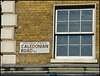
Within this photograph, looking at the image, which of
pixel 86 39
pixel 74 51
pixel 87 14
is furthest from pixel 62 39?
pixel 87 14

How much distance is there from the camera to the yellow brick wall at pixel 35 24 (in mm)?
7730

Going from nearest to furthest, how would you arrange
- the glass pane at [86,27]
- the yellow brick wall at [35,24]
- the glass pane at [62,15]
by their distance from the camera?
the yellow brick wall at [35,24], the glass pane at [86,27], the glass pane at [62,15]

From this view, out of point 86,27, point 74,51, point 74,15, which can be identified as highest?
point 74,15

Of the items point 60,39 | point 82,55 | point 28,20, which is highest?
point 28,20

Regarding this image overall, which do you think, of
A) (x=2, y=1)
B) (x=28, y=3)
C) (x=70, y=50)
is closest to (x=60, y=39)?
(x=70, y=50)

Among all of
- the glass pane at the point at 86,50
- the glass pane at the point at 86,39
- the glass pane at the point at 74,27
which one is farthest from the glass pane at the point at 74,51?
the glass pane at the point at 74,27

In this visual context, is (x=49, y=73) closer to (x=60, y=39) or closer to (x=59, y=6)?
(x=60, y=39)

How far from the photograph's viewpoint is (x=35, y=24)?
25.9 feet

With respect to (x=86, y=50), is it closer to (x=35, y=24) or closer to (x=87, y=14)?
(x=87, y=14)

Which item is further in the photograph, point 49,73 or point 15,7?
point 15,7

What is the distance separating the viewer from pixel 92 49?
7742 mm

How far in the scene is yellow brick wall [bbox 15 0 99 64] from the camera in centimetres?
773

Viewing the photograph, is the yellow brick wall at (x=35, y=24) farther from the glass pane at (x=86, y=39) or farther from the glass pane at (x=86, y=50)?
the glass pane at (x=86, y=50)

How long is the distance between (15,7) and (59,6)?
1514mm
